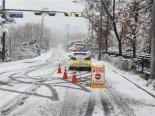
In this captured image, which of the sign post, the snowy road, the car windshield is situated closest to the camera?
the snowy road

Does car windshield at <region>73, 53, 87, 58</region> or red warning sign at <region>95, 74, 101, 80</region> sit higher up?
car windshield at <region>73, 53, 87, 58</region>

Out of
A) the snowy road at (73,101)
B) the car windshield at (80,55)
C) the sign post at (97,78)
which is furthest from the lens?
the car windshield at (80,55)

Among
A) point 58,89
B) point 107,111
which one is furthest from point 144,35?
point 107,111

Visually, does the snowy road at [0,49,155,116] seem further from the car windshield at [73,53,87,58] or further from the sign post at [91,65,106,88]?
the car windshield at [73,53,87,58]

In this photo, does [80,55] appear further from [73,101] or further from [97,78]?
[73,101]

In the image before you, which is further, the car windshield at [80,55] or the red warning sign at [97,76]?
the car windshield at [80,55]

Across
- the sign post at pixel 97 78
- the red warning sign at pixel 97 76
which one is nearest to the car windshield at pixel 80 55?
the sign post at pixel 97 78

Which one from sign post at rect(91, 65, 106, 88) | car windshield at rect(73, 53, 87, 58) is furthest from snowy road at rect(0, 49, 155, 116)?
car windshield at rect(73, 53, 87, 58)

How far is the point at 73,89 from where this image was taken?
50.1 ft

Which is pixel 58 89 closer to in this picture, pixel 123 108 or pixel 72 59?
pixel 123 108

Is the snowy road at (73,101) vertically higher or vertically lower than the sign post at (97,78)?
lower

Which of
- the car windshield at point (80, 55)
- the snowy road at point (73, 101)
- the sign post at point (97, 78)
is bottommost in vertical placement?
the snowy road at point (73, 101)

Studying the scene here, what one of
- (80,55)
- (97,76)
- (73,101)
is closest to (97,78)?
(97,76)

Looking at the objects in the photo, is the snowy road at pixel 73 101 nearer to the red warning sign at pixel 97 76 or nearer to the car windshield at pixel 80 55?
the red warning sign at pixel 97 76
